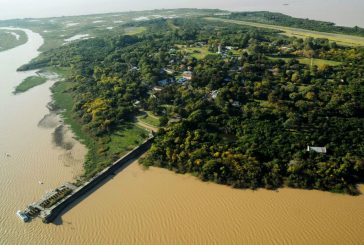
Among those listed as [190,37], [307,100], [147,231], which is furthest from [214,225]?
[190,37]

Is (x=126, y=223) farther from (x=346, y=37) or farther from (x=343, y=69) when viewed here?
(x=346, y=37)

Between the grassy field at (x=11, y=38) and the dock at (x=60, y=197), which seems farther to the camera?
the grassy field at (x=11, y=38)

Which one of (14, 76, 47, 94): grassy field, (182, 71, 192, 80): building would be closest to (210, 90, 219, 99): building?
(182, 71, 192, 80): building

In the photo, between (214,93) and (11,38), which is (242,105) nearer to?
(214,93)

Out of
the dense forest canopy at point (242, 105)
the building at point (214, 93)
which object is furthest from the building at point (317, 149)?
the building at point (214, 93)

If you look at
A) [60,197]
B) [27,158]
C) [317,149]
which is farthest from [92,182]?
[317,149]

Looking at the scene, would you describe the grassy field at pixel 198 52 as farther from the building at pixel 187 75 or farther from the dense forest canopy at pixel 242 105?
the building at pixel 187 75
